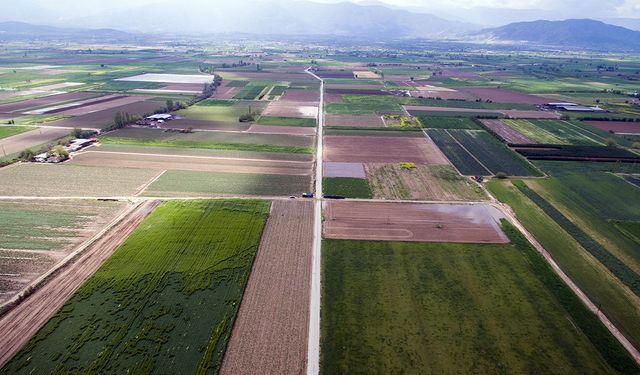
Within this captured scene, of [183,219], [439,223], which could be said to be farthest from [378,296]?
[183,219]

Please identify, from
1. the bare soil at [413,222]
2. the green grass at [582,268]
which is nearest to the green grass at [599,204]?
the green grass at [582,268]

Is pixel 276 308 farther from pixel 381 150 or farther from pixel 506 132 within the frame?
pixel 506 132

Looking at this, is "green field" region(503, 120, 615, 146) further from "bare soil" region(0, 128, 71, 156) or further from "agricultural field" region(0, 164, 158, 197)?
"bare soil" region(0, 128, 71, 156)

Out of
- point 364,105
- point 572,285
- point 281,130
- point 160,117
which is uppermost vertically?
point 364,105

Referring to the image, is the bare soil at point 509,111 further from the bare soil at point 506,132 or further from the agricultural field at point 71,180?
the agricultural field at point 71,180

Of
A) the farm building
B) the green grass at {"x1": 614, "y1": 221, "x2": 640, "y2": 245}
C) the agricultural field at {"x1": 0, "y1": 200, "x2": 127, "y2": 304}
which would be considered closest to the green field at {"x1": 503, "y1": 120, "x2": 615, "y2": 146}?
the green grass at {"x1": 614, "y1": 221, "x2": 640, "y2": 245}

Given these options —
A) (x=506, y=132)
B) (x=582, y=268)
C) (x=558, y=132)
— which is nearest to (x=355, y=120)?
(x=506, y=132)
